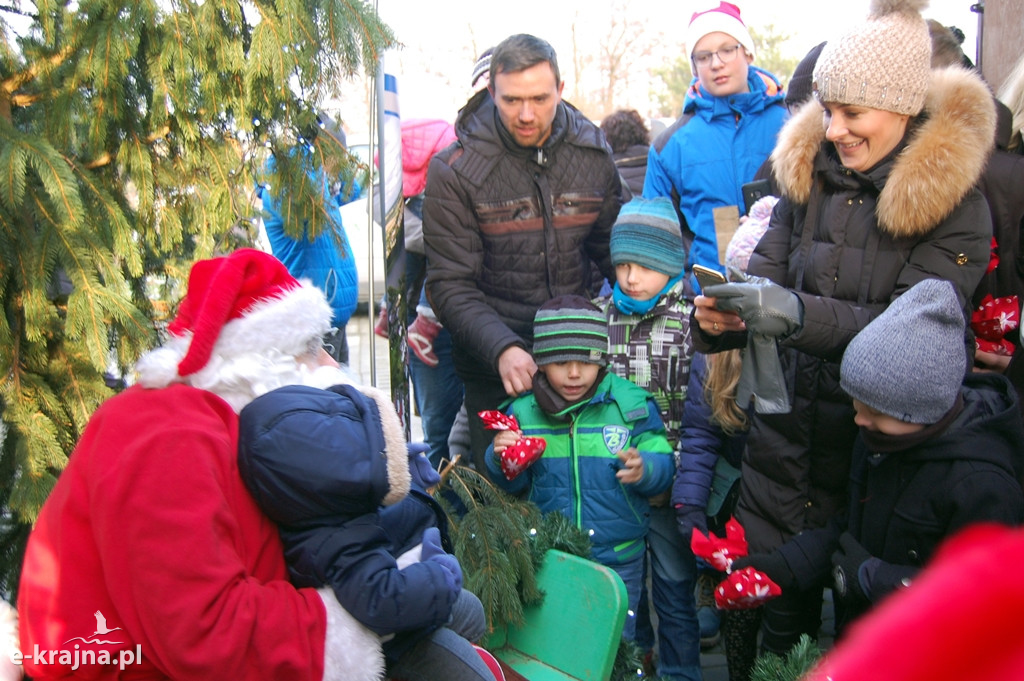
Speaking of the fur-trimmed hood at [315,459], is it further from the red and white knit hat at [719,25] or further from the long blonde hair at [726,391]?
the red and white knit hat at [719,25]

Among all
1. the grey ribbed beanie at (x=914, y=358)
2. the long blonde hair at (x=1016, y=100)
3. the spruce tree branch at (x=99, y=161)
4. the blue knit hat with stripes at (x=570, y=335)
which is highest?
the long blonde hair at (x=1016, y=100)

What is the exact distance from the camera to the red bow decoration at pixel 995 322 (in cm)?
294

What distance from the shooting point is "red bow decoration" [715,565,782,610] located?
2699 mm

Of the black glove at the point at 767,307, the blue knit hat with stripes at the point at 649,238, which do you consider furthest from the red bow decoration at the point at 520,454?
the black glove at the point at 767,307

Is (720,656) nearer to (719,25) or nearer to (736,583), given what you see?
(736,583)

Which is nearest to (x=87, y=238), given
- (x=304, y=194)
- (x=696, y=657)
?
(x=304, y=194)

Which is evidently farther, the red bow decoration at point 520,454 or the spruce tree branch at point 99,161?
the red bow decoration at point 520,454

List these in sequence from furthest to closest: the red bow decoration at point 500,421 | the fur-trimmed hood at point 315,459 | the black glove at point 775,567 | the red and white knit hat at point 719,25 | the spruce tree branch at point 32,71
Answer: the red and white knit hat at point 719,25, the red bow decoration at point 500,421, the black glove at point 775,567, the spruce tree branch at point 32,71, the fur-trimmed hood at point 315,459

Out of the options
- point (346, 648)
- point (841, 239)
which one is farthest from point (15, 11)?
point (841, 239)

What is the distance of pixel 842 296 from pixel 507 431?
1.24 metres

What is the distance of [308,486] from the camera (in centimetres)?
171

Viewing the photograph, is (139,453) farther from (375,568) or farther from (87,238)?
(87,238)

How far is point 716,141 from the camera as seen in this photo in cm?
402

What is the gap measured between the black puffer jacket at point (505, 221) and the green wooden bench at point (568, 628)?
956mm
